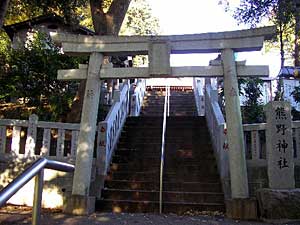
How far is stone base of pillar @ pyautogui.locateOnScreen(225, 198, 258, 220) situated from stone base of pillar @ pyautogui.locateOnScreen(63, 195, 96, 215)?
8.39ft

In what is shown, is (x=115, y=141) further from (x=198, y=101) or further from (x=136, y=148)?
(x=198, y=101)

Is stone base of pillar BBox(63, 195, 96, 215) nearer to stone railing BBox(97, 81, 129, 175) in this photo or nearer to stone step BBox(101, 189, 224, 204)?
stone step BBox(101, 189, 224, 204)

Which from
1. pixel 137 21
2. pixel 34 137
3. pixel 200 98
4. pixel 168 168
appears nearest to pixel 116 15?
pixel 200 98

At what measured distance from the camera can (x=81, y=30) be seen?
1991cm

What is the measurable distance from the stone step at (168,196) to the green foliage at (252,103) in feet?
12.3

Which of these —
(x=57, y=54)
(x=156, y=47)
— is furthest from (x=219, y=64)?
(x=57, y=54)

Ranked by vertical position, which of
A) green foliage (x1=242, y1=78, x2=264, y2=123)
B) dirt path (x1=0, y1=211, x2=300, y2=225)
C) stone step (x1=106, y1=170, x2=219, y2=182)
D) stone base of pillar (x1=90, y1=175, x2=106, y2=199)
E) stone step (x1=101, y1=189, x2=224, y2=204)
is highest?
green foliage (x1=242, y1=78, x2=264, y2=123)

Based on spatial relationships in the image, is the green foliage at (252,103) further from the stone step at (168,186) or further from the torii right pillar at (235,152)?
the torii right pillar at (235,152)

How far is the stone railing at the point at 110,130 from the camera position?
8320mm

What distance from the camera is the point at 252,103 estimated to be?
11172 mm

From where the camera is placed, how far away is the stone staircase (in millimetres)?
7465

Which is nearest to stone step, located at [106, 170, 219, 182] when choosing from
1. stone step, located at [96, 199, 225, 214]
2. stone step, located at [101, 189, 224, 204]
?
stone step, located at [101, 189, 224, 204]

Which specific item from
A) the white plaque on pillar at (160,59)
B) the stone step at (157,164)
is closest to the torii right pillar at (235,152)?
the white plaque on pillar at (160,59)

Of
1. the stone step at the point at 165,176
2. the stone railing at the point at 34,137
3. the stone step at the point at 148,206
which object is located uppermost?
the stone railing at the point at 34,137
